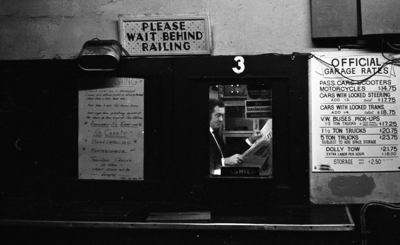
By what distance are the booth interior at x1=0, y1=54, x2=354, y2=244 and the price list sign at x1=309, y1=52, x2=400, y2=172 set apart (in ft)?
0.52

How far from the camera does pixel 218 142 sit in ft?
12.6

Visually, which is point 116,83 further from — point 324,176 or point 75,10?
point 324,176

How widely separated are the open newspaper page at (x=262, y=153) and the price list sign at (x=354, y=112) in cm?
45

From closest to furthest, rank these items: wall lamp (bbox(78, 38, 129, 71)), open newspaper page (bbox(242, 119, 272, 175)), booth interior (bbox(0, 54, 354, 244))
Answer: wall lamp (bbox(78, 38, 129, 71))
booth interior (bbox(0, 54, 354, 244))
open newspaper page (bbox(242, 119, 272, 175))

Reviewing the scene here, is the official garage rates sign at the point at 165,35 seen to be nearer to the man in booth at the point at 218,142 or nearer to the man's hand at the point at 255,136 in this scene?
the man in booth at the point at 218,142

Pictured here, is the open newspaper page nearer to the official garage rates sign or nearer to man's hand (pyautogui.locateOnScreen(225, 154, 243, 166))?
man's hand (pyautogui.locateOnScreen(225, 154, 243, 166))

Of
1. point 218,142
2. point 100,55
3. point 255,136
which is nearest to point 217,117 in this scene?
point 218,142

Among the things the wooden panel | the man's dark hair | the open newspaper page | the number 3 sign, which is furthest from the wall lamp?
the wooden panel

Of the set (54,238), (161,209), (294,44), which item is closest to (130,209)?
(161,209)

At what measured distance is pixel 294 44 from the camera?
3.72 m

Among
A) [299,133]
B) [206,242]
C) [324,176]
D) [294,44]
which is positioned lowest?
[206,242]

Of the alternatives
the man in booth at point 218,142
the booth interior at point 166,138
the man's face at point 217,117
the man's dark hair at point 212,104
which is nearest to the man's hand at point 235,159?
the man in booth at point 218,142

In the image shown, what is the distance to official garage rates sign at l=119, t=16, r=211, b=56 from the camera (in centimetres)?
372

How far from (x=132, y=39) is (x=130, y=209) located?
1827mm
